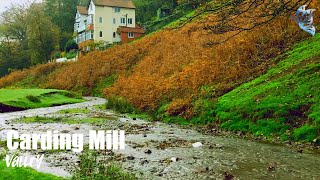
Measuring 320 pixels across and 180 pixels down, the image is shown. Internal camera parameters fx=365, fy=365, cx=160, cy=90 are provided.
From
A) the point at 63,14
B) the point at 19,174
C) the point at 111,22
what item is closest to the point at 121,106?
the point at 19,174

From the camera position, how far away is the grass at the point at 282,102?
46.8 ft

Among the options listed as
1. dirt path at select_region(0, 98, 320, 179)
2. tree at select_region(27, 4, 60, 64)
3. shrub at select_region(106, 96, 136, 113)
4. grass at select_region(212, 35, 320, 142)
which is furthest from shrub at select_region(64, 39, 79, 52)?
dirt path at select_region(0, 98, 320, 179)

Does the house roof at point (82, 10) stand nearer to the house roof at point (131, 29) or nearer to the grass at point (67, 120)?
the house roof at point (131, 29)

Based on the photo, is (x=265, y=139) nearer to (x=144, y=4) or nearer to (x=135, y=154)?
(x=135, y=154)

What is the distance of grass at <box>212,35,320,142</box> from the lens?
1425 cm

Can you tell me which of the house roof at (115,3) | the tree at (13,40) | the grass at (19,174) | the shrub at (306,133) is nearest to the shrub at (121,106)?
the shrub at (306,133)

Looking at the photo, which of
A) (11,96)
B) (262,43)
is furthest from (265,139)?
(11,96)

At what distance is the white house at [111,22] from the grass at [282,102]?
55727 mm

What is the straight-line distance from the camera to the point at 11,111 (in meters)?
28.1

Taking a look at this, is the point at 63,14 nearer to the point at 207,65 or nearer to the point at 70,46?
the point at 70,46

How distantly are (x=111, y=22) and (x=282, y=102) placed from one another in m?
65.0

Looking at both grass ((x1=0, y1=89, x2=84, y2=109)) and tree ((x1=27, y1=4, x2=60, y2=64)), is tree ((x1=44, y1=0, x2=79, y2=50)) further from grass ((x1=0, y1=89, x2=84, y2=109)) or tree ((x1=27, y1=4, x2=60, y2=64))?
grass ((x1=0, y1=89, x2=84, y2=109))

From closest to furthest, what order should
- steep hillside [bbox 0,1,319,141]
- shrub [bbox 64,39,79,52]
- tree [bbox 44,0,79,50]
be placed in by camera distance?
steep hillside [bbox 0,1,319,141]
shrub [bbox 64,39,79,52]
tree [bbox 44,0,79,50]

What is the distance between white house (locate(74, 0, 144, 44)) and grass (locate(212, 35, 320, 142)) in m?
55.7
